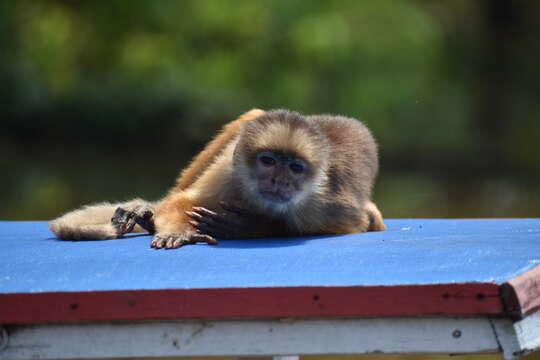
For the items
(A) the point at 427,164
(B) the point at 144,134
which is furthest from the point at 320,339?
(B) the point at 144,134

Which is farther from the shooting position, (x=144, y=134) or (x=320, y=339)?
(x=144, y=134)

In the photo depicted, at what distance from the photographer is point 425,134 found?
75.9 feet

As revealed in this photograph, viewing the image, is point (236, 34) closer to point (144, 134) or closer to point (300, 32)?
point (300, 32)

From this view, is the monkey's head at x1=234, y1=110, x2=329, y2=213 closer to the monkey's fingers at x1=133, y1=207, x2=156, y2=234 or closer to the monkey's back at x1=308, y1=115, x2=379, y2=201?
the monkey's back at x1=308, y1=115, x2=379, y2=201

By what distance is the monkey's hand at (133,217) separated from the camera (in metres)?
4.85

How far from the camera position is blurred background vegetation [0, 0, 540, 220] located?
67.3ft

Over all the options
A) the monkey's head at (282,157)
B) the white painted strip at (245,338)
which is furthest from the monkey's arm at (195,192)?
the white painted strip at (245,338)

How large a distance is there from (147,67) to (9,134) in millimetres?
4646

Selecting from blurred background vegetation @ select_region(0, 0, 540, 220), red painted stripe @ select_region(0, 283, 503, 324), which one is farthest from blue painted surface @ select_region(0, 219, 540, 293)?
blurred background vegetation @ select_region(0, 0, 540, 220)

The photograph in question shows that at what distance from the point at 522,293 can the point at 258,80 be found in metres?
22.5

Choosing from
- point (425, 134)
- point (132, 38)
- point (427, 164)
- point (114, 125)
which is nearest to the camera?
point (427, 164)

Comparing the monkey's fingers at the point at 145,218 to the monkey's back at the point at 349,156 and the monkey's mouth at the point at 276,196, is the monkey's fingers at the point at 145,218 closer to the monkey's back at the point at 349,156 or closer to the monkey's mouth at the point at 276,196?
the monkey's mouth at the point at 276,196

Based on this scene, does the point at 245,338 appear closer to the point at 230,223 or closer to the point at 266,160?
the point at 230,223

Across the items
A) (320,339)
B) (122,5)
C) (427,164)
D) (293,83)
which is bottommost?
(320,339)
